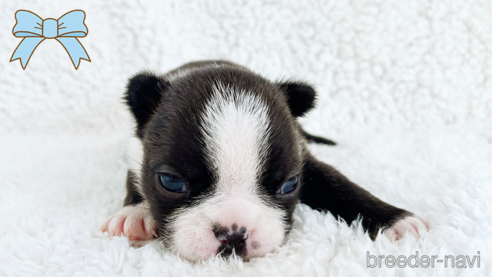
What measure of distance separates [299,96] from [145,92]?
78 cm

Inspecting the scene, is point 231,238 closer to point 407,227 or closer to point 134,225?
point 134,225

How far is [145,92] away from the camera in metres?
1.80

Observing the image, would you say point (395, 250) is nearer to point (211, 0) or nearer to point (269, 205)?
point (269, 205)

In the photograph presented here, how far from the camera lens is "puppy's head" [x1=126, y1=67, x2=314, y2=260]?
1.37 meters

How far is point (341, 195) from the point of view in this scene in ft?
6.10

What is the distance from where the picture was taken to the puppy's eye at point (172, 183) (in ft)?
4.75

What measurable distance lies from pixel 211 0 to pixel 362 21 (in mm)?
1552

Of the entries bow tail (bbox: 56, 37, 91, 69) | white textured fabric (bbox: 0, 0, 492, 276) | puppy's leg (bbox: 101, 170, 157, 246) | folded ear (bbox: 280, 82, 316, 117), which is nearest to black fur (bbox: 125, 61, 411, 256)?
folded ear (bbox: 280, 82, 316, 117)

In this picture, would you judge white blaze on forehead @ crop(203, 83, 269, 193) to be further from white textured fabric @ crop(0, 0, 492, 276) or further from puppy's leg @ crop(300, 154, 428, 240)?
white textured fabric @ crop(0, 0, 492, 276)

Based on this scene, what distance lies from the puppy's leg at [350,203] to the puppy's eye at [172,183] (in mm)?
769

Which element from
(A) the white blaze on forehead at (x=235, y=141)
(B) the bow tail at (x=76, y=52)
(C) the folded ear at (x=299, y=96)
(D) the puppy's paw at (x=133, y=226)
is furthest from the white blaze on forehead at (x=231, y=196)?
(B) the bow tail at (x=76, y=52)

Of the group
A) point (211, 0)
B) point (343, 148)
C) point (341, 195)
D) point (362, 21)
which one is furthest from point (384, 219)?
point (211, 0)

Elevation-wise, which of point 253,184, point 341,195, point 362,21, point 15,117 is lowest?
point 15,117

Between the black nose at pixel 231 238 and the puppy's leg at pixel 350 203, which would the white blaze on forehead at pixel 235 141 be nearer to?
the black nose at pixel 231 238
